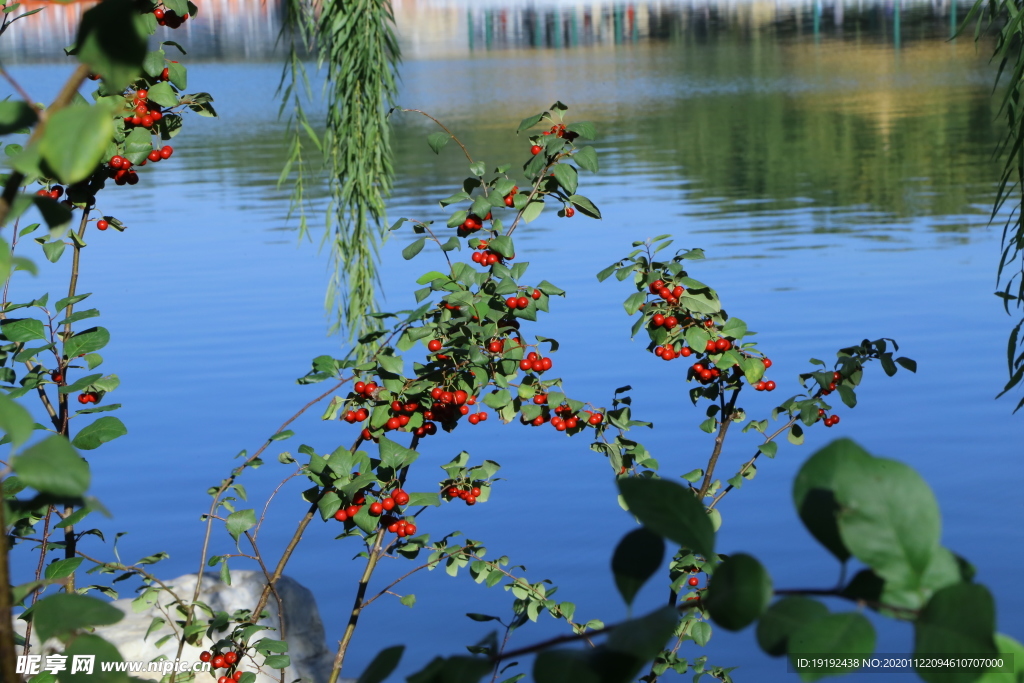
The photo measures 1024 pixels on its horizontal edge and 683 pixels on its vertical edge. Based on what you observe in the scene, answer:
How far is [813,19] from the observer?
39.9 meters

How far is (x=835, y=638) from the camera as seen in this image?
0.35m

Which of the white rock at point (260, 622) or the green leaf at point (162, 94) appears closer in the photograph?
the green leaf at point (162, 94)

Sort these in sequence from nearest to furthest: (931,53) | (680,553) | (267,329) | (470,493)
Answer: (470,493) → (680,553) → (267,329) → (931,53)

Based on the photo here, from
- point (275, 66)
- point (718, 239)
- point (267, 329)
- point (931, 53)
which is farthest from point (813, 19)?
point (267, 329)

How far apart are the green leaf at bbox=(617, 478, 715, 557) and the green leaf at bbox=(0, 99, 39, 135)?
0.25 metres

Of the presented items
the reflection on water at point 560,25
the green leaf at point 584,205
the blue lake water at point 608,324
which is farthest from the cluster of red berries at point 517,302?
the reflection on water at point 560,25

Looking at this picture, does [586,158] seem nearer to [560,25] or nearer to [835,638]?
[835,638]

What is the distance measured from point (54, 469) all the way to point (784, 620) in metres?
0.27

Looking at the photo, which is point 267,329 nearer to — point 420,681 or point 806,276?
point 806,276

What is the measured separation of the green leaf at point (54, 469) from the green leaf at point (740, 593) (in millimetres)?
235

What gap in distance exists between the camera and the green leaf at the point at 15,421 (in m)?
0.38

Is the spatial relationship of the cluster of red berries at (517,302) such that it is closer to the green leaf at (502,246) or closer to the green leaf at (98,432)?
the green leaf at (502,246)

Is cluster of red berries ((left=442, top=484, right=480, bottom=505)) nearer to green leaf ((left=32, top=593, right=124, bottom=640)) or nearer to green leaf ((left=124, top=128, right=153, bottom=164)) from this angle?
green leaf ((left=124, top=128, right=153, bottom=164))

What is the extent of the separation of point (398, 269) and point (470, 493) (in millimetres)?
6230
